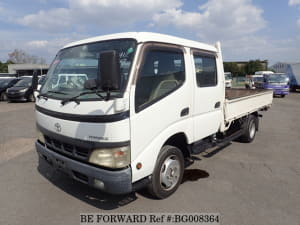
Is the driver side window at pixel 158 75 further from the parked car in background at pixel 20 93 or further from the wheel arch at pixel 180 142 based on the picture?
the parked car in background at pixel 20 93

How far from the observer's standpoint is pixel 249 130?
5559mm

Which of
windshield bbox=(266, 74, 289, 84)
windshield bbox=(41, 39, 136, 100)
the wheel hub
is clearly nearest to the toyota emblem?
windshield bbox=(41, 39, 136, 100)

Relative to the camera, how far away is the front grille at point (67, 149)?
2.52m

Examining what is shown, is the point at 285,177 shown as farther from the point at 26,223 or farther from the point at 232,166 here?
the point at 26,223

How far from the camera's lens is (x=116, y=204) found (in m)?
3.00

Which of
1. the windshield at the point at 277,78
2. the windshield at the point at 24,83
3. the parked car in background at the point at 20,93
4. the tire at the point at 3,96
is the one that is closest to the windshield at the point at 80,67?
the parked car in background at the point at 20,93

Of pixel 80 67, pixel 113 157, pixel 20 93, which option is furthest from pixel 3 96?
pixel 113 157

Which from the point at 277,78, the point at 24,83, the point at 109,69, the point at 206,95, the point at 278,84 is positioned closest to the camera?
the point at 109,69

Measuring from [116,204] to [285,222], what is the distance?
7.25 ft

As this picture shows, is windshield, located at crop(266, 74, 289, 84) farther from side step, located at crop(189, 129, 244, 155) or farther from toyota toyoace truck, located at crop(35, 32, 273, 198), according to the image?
toyota toyoace truck, located at crop(35, 32, 273, 198)

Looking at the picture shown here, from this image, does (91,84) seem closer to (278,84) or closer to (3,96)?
(3,96)

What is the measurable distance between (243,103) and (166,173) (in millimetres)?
2895

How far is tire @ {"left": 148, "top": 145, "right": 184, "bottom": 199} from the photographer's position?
286 centimetres

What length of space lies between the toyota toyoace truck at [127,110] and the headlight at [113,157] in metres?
0.01
